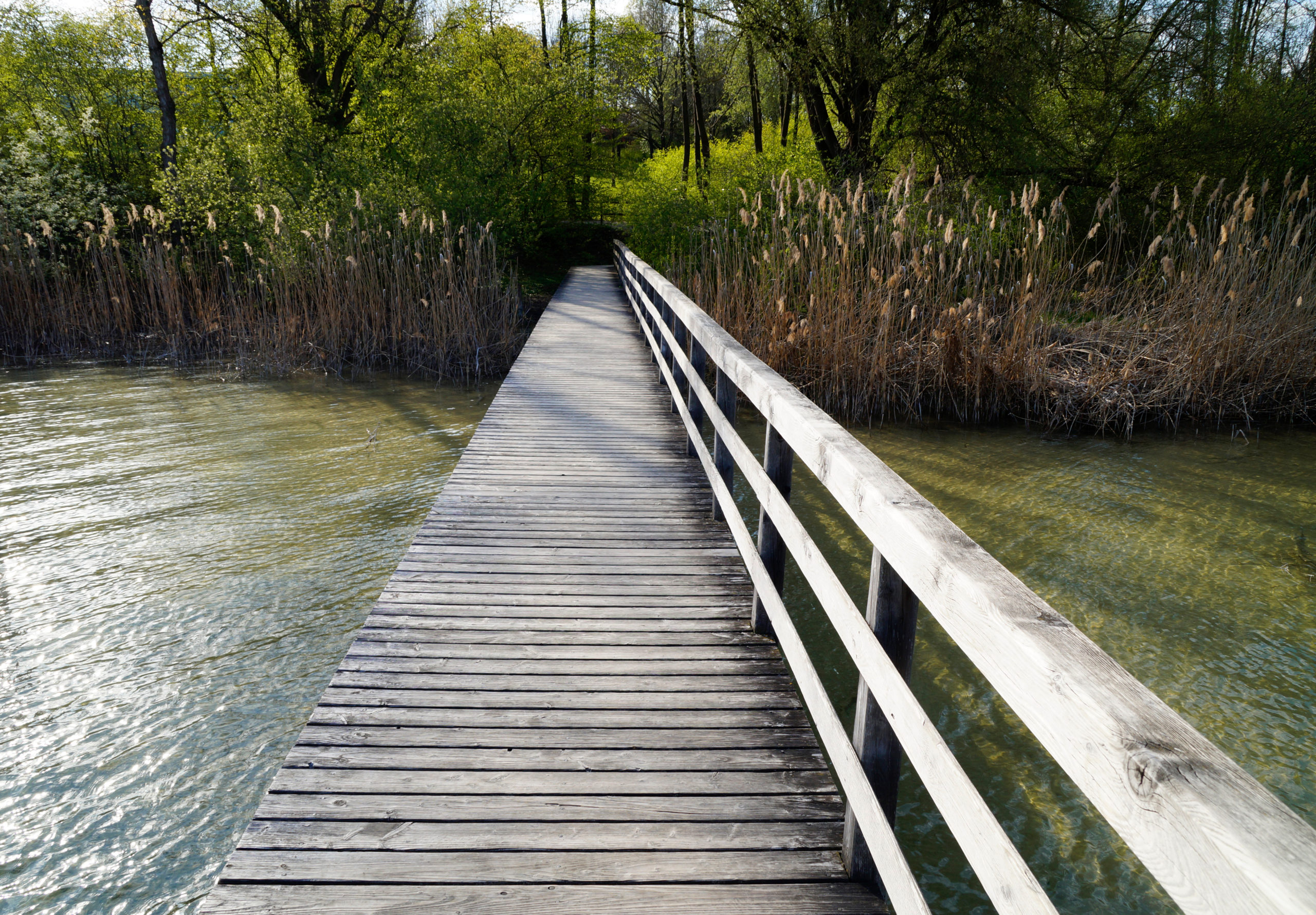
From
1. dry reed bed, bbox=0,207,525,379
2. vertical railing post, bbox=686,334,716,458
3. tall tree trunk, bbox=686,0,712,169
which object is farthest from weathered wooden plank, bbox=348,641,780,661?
tall tree trunk, bbox=686,0,712,169

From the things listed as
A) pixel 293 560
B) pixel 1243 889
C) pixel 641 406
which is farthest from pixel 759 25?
pixel 1243 889

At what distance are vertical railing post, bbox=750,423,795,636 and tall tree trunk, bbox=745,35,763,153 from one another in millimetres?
11460

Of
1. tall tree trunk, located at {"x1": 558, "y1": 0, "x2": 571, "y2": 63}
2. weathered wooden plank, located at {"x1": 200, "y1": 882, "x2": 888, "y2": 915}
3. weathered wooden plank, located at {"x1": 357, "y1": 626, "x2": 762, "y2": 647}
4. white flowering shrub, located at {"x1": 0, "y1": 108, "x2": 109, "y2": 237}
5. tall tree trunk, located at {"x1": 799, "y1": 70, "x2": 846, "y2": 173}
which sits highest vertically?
tall tree trunk, located at {"x1": 558, "y1": 0, "x2": 571, "y2": 63}

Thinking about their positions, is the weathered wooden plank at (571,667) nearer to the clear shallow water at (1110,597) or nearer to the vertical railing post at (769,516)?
the vertical railing post at (769,516)

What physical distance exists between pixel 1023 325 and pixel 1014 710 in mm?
6005

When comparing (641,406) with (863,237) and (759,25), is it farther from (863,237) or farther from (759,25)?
(759,25)

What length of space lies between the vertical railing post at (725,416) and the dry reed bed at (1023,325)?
3119 mm

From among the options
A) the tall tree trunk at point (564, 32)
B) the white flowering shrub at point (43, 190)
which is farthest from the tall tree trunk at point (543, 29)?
the white flowering shrub at point (43, 190)

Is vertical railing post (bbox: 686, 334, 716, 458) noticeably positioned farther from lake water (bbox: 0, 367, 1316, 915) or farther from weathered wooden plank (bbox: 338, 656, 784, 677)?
weathered wooden plank (bbox: 338, 656, 784, 677)

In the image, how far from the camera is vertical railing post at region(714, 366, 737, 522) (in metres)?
3.28

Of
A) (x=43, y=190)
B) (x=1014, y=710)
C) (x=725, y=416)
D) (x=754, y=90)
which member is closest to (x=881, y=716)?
(x=1014, y=710)

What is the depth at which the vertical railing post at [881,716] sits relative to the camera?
4.63ft

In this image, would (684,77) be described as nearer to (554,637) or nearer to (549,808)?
(554,637)

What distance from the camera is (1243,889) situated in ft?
1.84
